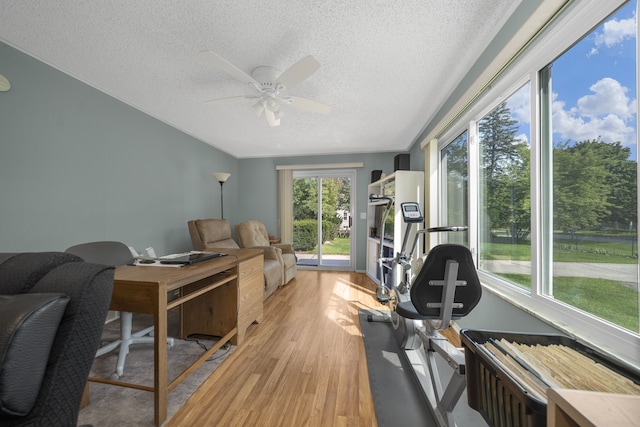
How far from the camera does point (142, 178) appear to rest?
2.86 metres

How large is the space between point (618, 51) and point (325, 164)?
152 inches

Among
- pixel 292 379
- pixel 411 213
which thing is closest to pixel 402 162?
pixel 411 213

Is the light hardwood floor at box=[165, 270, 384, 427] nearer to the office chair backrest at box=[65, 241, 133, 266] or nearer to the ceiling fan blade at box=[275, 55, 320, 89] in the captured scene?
the office chair backrest at box=[65, 241, 133, 266]

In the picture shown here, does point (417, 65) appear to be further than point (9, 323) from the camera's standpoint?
Yes

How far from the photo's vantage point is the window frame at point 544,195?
3.11 feet

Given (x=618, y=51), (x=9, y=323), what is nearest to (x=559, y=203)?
(x=618, y=51)

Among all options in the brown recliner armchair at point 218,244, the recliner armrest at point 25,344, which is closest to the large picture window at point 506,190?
the recliner armrest at point 25,344

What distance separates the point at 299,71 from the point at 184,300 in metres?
1.66

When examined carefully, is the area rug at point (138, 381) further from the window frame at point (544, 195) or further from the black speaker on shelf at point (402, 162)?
the black speaker on shelf at point (402, 162)

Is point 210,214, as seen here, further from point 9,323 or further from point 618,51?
point 618,51

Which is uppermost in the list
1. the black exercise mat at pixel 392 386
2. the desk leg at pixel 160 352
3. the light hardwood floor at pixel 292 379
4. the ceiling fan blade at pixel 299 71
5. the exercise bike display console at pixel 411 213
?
the ceiling fan blade at pixel 299 71

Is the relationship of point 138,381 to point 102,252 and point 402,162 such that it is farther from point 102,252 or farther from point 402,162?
point 402,162

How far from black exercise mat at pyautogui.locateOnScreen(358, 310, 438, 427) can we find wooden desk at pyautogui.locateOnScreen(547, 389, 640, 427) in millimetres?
955

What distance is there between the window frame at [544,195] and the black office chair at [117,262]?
2.50 meters
